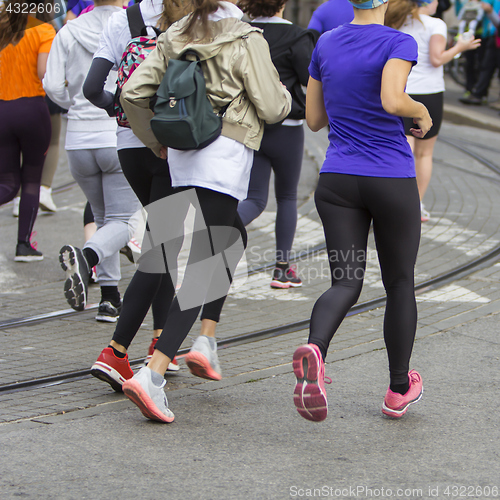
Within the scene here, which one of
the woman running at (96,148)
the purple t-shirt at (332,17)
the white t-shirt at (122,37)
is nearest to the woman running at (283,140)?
the purple t-shirt at (332,17)

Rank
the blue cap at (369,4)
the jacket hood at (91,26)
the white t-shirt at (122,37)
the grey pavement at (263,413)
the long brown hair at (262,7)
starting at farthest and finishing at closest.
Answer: the long brown hair at (262,7) < the jacket hood at (91,26) < the white t-shirt at (122,37) < the blue cap at (369,4) < the grey pavement at (263,413)

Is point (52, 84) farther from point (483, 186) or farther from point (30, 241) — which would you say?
point (483, 186)

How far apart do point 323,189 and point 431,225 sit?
4066 millimetres

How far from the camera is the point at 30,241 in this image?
674 centimetres

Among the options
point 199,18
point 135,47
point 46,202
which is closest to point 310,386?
point 199,18

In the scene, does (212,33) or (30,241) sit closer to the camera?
(212,33)

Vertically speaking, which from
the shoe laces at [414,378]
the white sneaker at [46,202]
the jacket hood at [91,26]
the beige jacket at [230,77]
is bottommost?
the white sneaker at [46,202]

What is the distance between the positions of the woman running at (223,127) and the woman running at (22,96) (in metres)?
2.70

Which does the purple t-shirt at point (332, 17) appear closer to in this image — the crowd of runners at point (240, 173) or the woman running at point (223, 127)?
the crowd of runners at point (240, 173)

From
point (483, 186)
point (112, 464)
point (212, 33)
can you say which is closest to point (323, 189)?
point (212, 33)

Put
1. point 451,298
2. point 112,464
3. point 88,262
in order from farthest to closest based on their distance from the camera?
1. point 451,298
2. point 88,262
3. point 112,464

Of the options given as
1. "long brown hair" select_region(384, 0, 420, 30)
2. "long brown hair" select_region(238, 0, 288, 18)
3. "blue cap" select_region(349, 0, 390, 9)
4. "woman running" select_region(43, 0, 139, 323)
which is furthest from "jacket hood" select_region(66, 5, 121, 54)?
"long brown hair" select_region(384, 0, 420, 30)

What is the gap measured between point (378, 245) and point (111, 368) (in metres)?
1.36

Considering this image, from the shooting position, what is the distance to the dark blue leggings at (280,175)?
5.49 m
